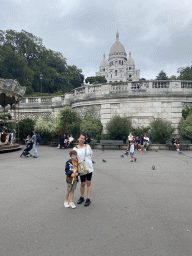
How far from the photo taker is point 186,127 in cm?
1499

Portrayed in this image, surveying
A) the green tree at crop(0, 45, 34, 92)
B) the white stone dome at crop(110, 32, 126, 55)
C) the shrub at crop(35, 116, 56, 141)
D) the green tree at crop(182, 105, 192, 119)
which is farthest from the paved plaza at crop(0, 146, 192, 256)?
the white stone dome at crop(110, 32, 126, 55)

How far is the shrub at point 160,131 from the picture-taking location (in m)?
14.7

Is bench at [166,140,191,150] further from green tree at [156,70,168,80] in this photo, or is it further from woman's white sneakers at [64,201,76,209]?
green tree at [156,70,168,80]

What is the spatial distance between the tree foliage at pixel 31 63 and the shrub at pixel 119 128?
37.2 metres

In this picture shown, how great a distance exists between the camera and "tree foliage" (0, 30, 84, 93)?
4499 centimetres

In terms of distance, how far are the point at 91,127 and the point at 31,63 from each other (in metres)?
44.3

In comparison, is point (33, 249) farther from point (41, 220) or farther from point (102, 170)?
point (102, 170)

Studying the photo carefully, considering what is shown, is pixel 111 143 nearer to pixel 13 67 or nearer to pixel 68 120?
pixel 68 120

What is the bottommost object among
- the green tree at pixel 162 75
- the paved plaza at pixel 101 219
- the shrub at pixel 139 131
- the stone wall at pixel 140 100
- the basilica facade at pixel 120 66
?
the paved plaza at pixel 101 219

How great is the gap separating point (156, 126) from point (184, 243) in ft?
41.8

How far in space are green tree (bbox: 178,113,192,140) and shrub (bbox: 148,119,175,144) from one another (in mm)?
947

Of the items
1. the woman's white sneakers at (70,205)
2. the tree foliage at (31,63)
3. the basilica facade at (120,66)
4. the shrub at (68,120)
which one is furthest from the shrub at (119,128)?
the basilica facade at (120,66)

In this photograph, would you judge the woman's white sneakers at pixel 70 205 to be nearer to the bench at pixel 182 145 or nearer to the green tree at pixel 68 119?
the bench at pixel 182 145

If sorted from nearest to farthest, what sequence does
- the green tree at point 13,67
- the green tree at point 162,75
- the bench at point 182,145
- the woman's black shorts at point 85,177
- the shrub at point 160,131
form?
the woman's black shorts at point 85,177 → the bench at point 182,145 → the shrub at point 160,131 → the green tree at point 13,67 → the green tree at point 162,75
